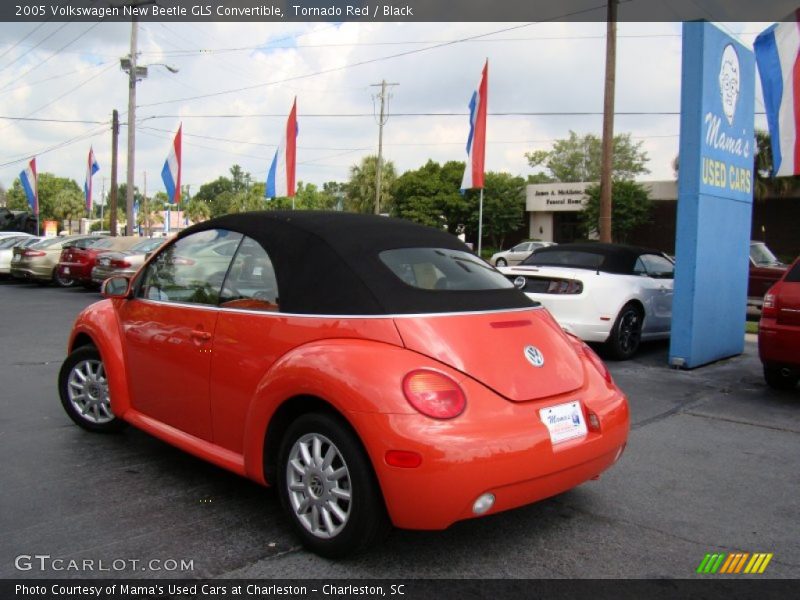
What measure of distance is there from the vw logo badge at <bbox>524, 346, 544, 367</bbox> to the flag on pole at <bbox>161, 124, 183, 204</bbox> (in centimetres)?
2273

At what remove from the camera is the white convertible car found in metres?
8.02

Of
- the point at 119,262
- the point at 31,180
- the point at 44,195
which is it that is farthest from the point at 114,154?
the point at 44,195

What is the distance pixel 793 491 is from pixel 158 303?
4.00m

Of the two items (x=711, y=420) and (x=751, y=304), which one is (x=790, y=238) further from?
(x=711, y=420)

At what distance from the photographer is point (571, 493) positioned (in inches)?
155

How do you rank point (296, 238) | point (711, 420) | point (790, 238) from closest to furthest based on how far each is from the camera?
point (296, 238) < point (711, 420) < point (790, 238)

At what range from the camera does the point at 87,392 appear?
4855 mm

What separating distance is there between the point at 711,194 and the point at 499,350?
18.7 ft

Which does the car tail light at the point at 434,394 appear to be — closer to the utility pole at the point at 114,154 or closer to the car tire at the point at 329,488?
the car tire at the point at 329,488

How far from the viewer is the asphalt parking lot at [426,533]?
3027mm

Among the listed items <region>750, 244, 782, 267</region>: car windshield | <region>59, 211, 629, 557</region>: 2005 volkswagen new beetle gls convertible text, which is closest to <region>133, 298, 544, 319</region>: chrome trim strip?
<region>59, 211, 629, 557</region>: 2005 volkswagen new beetle gls convertible text

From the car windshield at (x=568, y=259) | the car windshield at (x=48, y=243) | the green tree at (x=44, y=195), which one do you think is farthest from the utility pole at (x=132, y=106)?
the green tree at (x=44, y=195)

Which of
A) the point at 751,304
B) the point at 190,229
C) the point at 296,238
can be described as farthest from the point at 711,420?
the point at 751,304

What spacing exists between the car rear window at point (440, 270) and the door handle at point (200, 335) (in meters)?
1.06
